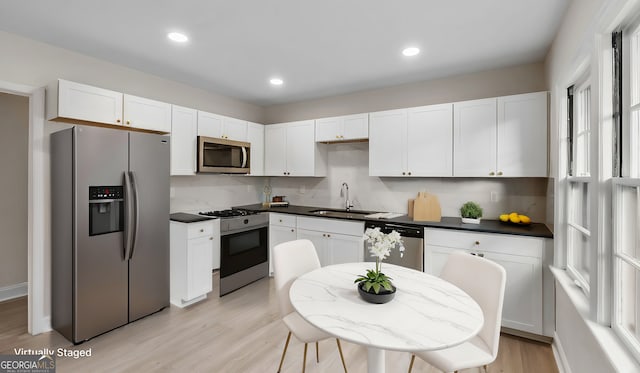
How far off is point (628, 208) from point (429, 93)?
2578 millimetres

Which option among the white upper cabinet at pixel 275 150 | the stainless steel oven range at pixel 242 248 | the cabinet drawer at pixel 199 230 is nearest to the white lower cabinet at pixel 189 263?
the cabinet drawer at pixel 199 230

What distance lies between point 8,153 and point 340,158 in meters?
3.98

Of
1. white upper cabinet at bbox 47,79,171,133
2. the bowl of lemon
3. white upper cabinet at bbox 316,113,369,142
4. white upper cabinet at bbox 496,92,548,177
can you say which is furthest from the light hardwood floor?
white upper cabinet at bbox 316,113,369,142

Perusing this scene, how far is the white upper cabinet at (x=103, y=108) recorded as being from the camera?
2.55 m

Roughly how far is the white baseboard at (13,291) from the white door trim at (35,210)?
121 cm

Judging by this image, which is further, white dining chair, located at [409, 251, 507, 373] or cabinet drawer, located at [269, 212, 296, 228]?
cabinet drawer, located at [269, 212, 296, 228]

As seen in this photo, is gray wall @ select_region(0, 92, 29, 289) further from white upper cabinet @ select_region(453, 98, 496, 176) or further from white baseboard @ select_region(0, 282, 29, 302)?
white upper cabinet @ select_region(453, 98, 496, 176)

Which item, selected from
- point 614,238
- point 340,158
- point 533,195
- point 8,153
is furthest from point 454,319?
point 8,153

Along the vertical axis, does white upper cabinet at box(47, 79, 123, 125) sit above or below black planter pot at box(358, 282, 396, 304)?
above

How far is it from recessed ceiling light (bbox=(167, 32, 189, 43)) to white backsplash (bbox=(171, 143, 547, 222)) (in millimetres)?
1790

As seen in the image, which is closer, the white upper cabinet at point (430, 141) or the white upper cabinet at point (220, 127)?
the white upper cabinet at point (430, 141)

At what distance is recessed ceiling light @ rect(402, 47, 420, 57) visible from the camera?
2.73 metres

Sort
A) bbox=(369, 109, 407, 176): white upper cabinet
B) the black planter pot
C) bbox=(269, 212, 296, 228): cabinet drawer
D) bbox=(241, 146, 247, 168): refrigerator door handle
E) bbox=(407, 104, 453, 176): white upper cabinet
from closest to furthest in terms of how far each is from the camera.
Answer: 1. the black planter pot
2. bbox=(407, 104, 453, 176): white upper cabinet
3. bbox=(369, 109, 407, 176): white upper cabinet
4. bbox=(269, 212, 296, 228): cabinet drawer
5. bbox=(241, 146, 247, 168): refrigerator door handle

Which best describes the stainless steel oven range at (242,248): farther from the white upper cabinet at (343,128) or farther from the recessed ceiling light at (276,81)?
the recessed ceiling light at (276,81)
